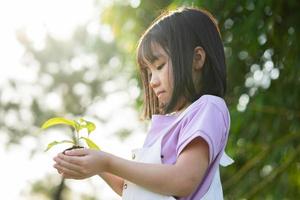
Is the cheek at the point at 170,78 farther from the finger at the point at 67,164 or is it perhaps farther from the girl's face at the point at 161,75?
the finger at the point at 67,164

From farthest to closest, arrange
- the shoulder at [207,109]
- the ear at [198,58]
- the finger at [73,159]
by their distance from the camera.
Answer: the ear at [198,58]
the shoulder at [207,109]
the finger at [73,159]

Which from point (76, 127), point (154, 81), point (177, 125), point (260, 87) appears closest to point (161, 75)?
point (154, 81)

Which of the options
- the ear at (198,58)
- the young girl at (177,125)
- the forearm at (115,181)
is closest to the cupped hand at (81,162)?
the young girl at (177,125)

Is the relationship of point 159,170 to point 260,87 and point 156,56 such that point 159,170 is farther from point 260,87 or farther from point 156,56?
point 260,87

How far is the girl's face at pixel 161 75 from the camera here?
5.52 ft

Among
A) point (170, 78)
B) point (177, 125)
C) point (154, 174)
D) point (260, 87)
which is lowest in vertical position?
point (154, 174)

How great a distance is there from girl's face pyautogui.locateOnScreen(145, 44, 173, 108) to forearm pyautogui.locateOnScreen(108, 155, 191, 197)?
21cm

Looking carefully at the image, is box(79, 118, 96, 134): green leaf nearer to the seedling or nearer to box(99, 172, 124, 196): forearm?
the seedling

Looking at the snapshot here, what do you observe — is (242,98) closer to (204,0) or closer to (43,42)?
(204,0)

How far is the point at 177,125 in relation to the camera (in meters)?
1.65

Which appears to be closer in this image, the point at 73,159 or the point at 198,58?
the point at 73,159

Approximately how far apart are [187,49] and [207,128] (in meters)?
0.23

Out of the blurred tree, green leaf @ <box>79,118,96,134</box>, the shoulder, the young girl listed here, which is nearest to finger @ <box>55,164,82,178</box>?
the young girl

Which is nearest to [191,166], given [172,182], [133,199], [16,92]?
[172,182]
